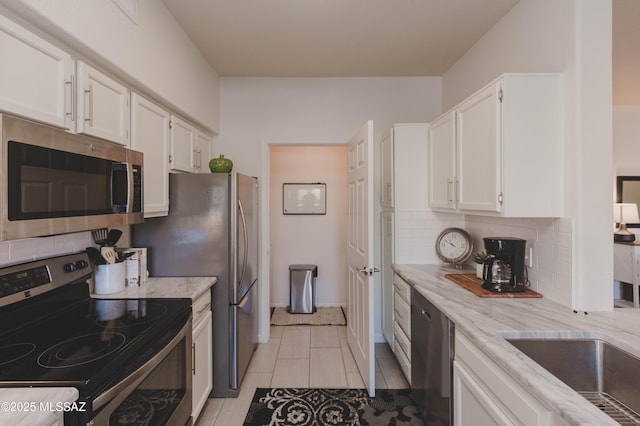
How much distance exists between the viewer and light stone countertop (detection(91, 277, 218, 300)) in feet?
5.78

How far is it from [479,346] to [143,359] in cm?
134

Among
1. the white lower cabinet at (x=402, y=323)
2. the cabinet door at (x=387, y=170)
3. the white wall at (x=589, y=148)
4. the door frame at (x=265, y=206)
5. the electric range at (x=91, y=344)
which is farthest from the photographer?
the door frame at (x=265, y=206)

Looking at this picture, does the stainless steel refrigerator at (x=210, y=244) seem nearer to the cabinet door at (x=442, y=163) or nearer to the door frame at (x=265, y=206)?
the door frame at (x=265, y=206)

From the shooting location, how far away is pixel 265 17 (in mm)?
2133

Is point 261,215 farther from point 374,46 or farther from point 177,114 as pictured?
point 374,46

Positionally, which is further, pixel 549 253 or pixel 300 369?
pixel 300 369

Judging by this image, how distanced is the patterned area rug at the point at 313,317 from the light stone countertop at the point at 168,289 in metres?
1.81

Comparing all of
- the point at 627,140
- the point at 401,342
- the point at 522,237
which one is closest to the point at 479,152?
the point at 522,237

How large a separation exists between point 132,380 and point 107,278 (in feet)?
2.81

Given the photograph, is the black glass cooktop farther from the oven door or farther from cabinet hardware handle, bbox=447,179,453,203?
cabinet hardware handle, bbox=447,179,453,203

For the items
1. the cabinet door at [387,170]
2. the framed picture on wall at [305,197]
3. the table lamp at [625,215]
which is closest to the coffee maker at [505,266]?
the cabinet door at [387,170]

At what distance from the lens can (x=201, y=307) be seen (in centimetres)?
199

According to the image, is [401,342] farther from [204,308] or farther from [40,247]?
[40,247]

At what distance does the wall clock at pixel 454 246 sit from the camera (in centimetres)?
249
